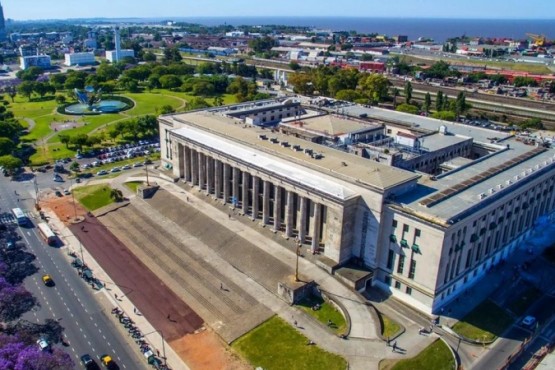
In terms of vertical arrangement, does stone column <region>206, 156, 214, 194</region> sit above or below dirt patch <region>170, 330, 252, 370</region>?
above

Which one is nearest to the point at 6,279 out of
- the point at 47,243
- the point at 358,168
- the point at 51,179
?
the point at 47,243

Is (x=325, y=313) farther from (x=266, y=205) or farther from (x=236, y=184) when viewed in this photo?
(x=236, y=184)

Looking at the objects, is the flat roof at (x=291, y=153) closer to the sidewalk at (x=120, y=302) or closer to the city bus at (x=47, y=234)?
the sidewalk at (x=120, y=302)

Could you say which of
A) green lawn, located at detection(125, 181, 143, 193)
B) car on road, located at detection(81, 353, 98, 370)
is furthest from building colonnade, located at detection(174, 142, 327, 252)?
car on road, located at detection(81, 353, 98, 370)

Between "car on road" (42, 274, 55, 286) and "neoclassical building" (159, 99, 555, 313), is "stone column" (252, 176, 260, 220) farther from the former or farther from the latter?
"car on road" (42, 274, 55, 286)

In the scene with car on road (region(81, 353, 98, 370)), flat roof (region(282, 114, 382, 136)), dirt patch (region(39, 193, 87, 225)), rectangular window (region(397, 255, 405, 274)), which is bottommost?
car on road (region(81, 353, 98, 370))

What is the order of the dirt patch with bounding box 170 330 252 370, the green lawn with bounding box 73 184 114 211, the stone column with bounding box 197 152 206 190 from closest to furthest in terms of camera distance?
the dirt patch with bounding box 170 330 252 370
the stone column with bounding box 197 152 206 190
the green lawn with bounding box 73 184 114 211

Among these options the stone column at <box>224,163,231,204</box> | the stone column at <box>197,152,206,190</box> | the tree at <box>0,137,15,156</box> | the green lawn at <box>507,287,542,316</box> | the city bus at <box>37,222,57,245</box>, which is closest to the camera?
the green lawn at <box>507,287,542,316</box>
